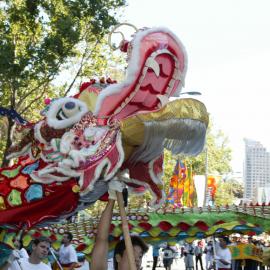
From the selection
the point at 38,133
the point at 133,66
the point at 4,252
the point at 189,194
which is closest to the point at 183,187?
the point at 189,194

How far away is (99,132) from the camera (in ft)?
17.0

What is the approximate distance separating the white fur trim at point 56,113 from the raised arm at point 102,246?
2.36 ft

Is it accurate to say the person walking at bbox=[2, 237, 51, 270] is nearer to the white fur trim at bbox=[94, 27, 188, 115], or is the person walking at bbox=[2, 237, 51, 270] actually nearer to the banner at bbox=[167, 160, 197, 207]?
the white fur trim at bbox=[94, 27, 188, 115]

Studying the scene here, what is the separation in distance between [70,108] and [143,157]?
21.9 inches

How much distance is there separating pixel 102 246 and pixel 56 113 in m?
1.09

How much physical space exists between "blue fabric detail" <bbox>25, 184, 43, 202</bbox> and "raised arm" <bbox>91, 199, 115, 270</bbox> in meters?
0.71

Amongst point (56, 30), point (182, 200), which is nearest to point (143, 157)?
point (56, 30)

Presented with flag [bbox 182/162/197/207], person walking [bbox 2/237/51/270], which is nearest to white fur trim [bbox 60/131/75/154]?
person walking [bbox 2/237/51/270]

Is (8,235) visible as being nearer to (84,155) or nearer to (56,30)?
(84,155)

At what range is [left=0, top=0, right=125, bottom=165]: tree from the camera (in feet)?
55.7

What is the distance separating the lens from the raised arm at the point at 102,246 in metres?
4.51

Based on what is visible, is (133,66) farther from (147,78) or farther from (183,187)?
(183,187)

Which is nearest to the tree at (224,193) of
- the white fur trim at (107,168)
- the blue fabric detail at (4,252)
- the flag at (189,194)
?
the flag at (189,194)

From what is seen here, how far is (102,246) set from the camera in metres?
4.58
